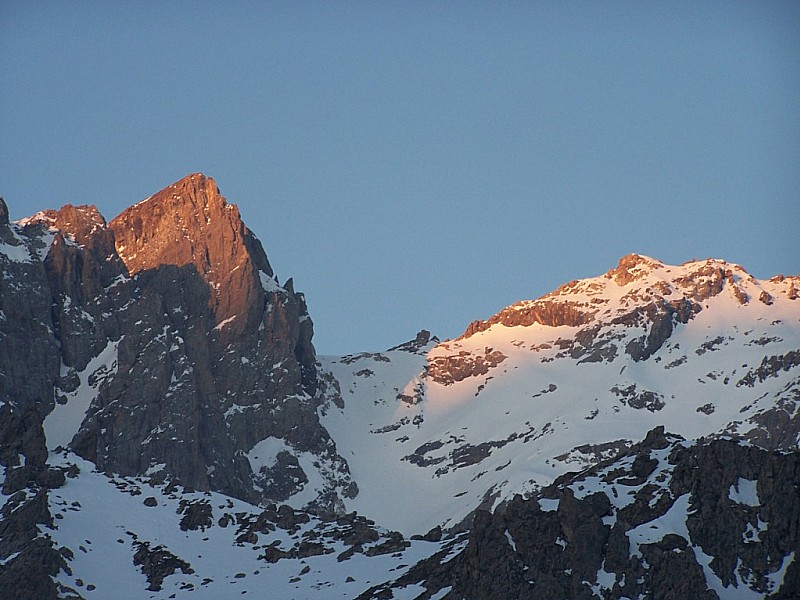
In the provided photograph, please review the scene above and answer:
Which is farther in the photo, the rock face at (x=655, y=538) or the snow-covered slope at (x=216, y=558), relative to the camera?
the snow-covered slope at (x=216, y=558)

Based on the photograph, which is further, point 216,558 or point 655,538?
point 216,558

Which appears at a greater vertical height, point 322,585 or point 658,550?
point 322,585

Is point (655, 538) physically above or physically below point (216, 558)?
below

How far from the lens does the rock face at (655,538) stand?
15138 cm

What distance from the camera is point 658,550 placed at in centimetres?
15362

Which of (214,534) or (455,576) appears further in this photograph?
(214,534)

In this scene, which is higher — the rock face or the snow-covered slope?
the snow-covered slope

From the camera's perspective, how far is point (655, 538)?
15575 centimetres

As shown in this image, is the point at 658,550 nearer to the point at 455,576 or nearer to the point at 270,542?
the point at 455,576

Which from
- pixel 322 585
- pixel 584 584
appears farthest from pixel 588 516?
pixel 322 585

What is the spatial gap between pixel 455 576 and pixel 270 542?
37599 millimetres

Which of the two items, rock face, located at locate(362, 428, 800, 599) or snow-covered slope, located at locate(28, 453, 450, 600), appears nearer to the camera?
rock face, located at locate(362, 428, 800, 599)

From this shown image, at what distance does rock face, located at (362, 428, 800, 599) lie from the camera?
151375 mm

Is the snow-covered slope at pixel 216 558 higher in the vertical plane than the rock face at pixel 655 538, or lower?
higher
